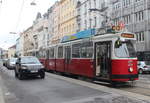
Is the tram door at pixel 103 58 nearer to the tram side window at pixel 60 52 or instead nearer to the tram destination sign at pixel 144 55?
the tram side window at pixel 60 52

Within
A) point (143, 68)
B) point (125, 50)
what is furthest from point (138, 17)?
point (125, 50)

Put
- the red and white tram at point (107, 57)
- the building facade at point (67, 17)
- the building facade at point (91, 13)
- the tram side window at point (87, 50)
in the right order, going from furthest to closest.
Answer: the building facade at point (67, 17)
the building facade at point (91, 13)
the tram side window at point (87, 50)
the red and white tram at point (107, 57)

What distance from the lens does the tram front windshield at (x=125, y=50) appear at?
481 inches

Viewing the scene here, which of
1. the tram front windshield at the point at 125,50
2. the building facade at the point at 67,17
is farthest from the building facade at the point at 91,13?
the tram front windshield at the point at 125,50

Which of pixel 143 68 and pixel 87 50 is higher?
pixel 87 50

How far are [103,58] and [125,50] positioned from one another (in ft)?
4.47

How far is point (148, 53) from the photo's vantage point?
33.6 meters

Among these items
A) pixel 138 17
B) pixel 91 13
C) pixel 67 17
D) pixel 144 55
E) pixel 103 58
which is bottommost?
pixel 103 58

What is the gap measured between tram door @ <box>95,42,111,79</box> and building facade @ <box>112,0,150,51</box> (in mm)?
21806

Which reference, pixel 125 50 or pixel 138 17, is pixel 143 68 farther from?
pixel 125 50

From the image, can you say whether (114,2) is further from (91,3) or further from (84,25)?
(84,25)

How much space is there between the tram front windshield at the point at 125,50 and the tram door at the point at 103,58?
0.53 m

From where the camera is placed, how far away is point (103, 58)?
13.0m

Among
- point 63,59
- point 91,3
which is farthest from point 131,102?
point 91,3
